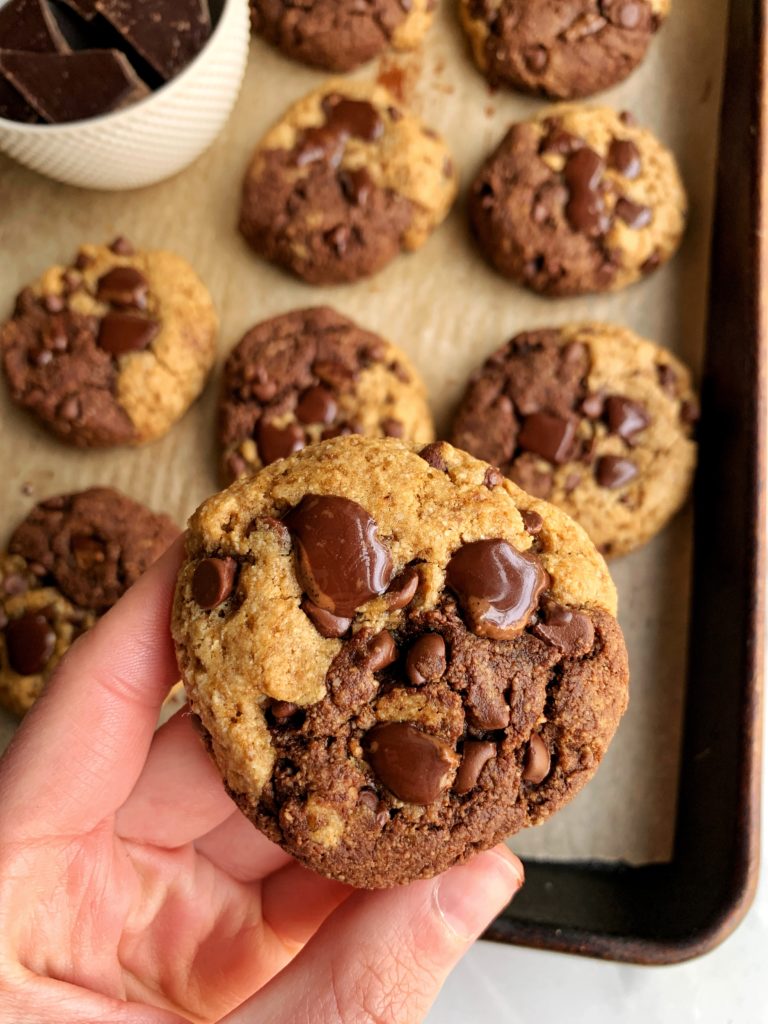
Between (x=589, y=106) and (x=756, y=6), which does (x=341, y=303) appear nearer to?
(x=589, y=106)

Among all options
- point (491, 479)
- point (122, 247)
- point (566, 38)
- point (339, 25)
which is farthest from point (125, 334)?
point (566, 38)

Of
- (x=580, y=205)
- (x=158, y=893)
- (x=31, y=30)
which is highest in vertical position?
(x=31, y=30)

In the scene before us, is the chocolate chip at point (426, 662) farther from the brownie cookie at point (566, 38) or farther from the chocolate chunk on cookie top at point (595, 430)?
the brownie cookie at point (566, 38)

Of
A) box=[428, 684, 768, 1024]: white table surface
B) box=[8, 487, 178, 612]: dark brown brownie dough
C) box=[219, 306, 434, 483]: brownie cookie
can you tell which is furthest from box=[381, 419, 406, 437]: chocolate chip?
box=[428, 684, 768, 1024]: white table surface

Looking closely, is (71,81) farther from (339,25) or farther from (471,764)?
(471,764)

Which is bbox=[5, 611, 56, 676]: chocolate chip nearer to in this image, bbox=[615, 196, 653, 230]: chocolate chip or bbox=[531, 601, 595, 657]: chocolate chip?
bbox=[531, 601, 595, 657]: chocolate chip

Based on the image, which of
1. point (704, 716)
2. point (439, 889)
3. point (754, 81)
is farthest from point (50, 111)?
point (704, 716)
